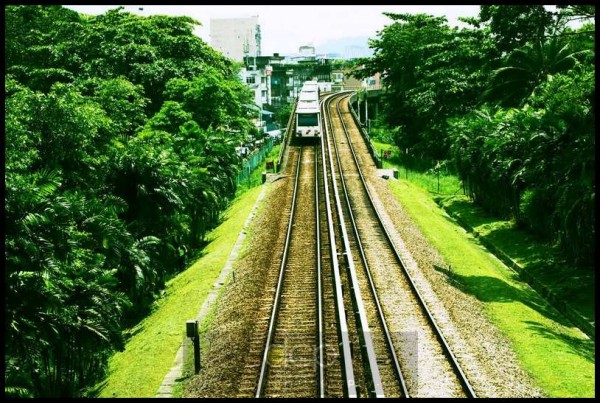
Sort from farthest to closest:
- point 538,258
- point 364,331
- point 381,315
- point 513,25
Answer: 1. point 513,25
2. point 538,258
3. point 381,315
4. point 364,331

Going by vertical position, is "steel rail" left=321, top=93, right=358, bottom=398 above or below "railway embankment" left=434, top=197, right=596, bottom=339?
above

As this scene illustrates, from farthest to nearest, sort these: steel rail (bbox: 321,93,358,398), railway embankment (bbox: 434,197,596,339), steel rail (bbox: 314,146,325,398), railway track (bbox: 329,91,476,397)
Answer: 1. railway embankment (bbox: 434,197,596,339)
2. railway track (bbox: 329,91,476,397)
3. steel rail (bbox: 314,146,325,398)
4. steel rail (bbox: 321,93,358,398)

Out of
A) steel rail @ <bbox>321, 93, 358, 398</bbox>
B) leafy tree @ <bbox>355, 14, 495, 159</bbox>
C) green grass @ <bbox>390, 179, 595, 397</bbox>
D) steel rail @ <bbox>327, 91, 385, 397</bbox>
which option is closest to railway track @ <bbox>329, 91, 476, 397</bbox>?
steel rail @ <bbox>327, 91, 385, 397</bbox>

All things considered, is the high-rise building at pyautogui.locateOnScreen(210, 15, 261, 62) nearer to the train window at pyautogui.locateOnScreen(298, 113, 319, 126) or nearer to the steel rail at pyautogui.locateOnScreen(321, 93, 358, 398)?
the train window at pyautogui.locateOnScreen(298, 113, 319, 126)

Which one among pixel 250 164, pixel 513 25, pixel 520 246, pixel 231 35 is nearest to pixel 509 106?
pixel 513 25

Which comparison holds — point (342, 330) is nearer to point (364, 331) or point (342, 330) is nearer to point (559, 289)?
point (364, 331)

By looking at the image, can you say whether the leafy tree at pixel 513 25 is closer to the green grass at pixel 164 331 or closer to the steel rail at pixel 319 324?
the steel rail at pixel 319 324
